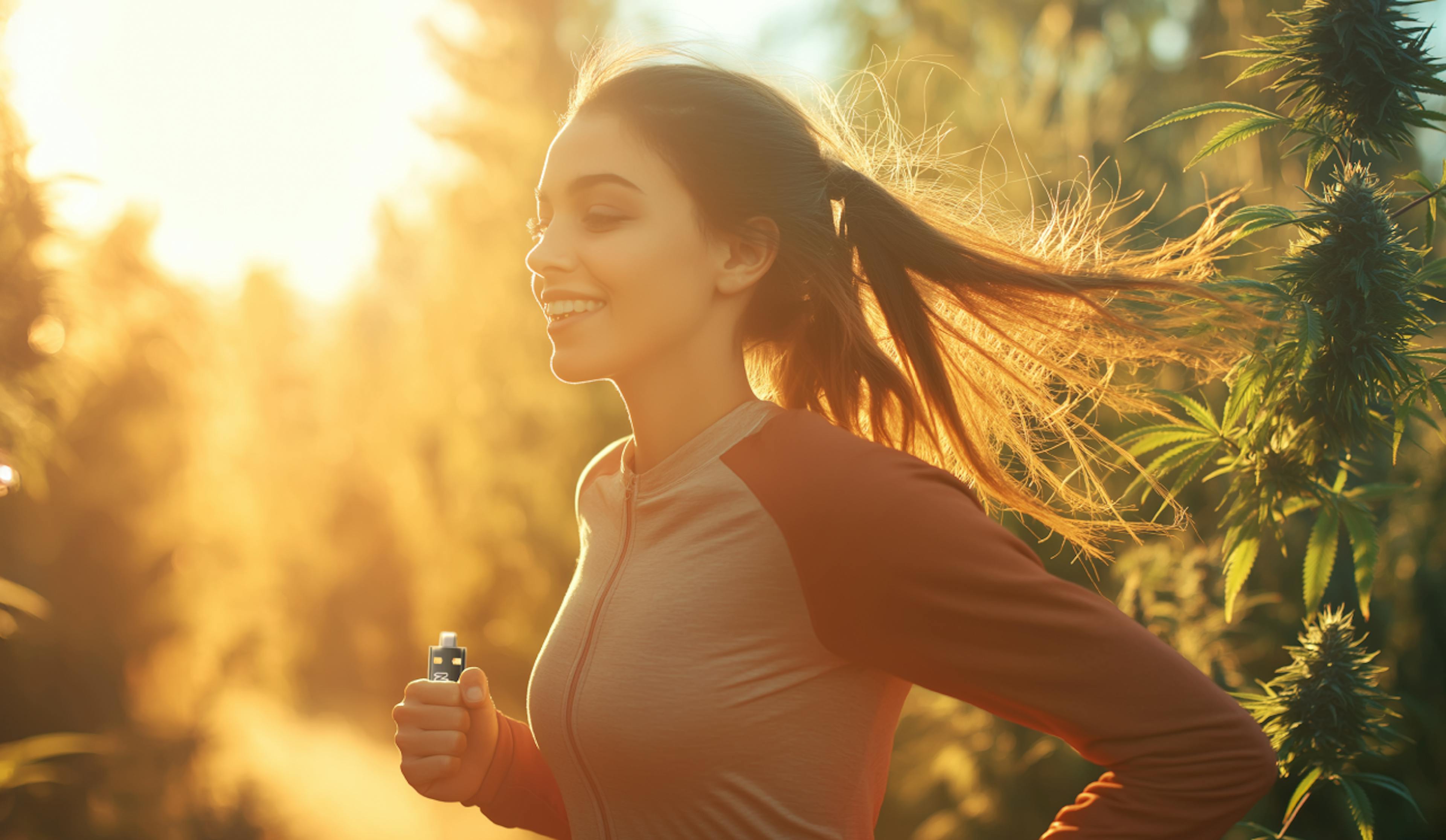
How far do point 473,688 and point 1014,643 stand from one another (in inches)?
37.5

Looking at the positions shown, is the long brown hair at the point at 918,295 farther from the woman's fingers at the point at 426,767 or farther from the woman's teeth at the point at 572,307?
the woman's fingers at the point at 426,767

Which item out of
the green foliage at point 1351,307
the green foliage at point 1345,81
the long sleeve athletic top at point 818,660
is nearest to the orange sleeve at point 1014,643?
the long sleeve athletic top at point 818,660

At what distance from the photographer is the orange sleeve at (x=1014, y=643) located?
3.69 feet

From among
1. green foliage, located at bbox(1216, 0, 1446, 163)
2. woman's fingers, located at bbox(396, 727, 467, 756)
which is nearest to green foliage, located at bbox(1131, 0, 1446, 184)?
green foliage, located at bbox(1216, 0, 1446, 163)

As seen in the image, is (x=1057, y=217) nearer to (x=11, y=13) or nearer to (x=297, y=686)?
(x=11, y=13)

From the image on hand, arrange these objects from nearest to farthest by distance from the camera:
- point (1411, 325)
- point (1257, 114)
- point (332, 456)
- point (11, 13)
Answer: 1. point (1411, 325)
2. point (1257, 114)
3. point (11, 13)
4. point (332, 456)

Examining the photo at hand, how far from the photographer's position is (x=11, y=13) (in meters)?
3.20

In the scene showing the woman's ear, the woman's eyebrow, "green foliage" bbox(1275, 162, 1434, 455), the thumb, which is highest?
the woman's eyebrow

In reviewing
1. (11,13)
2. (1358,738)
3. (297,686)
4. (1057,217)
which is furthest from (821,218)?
(297,686)

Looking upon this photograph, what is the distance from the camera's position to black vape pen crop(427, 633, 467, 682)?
1.57 metres

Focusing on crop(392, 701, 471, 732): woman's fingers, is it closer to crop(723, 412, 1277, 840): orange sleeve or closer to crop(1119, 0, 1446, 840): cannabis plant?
crop(723, 412, 1277, 840): orange sleeve

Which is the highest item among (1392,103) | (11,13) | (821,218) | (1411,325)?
(11,13)

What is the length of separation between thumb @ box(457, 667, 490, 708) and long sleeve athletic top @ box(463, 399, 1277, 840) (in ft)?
0.42

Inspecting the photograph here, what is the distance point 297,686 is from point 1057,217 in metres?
15.1
